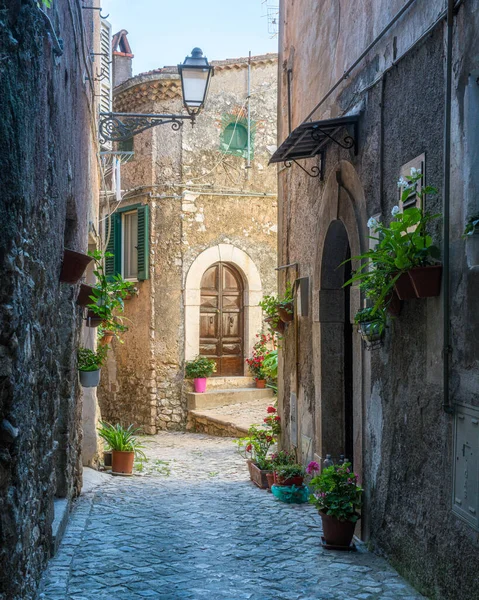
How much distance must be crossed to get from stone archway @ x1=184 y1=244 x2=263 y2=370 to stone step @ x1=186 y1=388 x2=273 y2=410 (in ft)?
2.67

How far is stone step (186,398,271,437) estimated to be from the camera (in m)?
13.1

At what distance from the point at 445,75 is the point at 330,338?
3375 mm

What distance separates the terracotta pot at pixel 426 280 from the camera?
14.2 feet

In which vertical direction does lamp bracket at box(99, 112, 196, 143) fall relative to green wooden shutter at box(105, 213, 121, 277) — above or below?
above

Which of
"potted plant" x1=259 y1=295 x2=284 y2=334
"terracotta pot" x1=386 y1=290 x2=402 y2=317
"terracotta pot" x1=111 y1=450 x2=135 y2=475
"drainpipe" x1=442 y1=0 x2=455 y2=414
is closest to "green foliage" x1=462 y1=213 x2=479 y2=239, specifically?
"drainpipe" x1=442 y1=0 x2=455 y2=414

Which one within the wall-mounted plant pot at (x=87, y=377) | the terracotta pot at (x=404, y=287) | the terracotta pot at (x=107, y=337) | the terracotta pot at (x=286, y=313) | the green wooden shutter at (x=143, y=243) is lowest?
the wall-mounted plant pot at (x=87, y=377)

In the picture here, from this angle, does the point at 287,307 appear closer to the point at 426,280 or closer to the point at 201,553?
the point at 201,553

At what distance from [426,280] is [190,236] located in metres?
11.1

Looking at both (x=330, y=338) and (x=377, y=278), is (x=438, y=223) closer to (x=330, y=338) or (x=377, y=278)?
(x=377, y=278)

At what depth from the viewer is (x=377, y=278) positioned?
4.69 m

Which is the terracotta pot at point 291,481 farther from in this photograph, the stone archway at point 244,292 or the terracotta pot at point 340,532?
the stone archway at point 244,292

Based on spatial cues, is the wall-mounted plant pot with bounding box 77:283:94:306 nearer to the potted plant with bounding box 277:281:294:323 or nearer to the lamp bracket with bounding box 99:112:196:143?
the lamp bracket with bounding box 99:112:196:143

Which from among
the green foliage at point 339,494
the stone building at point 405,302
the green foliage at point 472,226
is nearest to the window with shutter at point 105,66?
the stone building at point 405,302

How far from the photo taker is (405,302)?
5.00 m
